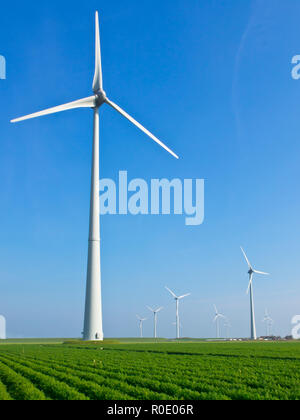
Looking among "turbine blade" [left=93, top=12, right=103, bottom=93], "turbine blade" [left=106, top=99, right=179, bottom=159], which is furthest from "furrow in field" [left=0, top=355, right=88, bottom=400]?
"turbine blade" [left=93, top=12, right=103, bottom=93]

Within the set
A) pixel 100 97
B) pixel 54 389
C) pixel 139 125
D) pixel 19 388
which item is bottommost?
pixel 19 388

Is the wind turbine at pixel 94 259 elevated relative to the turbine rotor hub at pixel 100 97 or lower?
lower

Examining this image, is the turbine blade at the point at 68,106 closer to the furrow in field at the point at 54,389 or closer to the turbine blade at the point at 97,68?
the turbine blade at the point at 97,68

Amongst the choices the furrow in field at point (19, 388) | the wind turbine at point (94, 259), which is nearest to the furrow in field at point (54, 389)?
the furrow in field at point (19, 388)

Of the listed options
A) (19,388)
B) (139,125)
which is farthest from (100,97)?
(19,388)

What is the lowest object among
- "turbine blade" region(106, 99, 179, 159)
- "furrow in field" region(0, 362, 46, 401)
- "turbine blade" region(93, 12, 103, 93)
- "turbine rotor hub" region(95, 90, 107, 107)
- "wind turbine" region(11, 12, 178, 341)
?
"furrow in field" region(0, 362, 46, 401)

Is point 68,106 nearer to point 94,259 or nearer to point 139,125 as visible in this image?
point 139,125

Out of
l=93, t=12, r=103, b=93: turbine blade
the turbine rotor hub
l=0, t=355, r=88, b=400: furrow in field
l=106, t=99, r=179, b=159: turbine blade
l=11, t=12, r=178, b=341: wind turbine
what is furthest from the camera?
the turbine rotor hub

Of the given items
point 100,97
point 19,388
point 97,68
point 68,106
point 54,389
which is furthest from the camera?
point 100,97

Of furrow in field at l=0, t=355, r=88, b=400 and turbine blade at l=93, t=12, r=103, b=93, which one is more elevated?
turbine blade at l=93, t=12, r=103, b=93

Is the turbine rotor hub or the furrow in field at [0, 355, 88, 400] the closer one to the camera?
the furrow in field at [0, 355, 88, 400]

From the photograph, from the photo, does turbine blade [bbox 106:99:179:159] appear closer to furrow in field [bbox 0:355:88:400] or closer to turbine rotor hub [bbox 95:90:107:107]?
turbine rotor hub [bbox 95:90:107:107]

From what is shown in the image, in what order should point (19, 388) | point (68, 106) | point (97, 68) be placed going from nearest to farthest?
point (19, 388) < point (68, 106) < point (97, 68)
